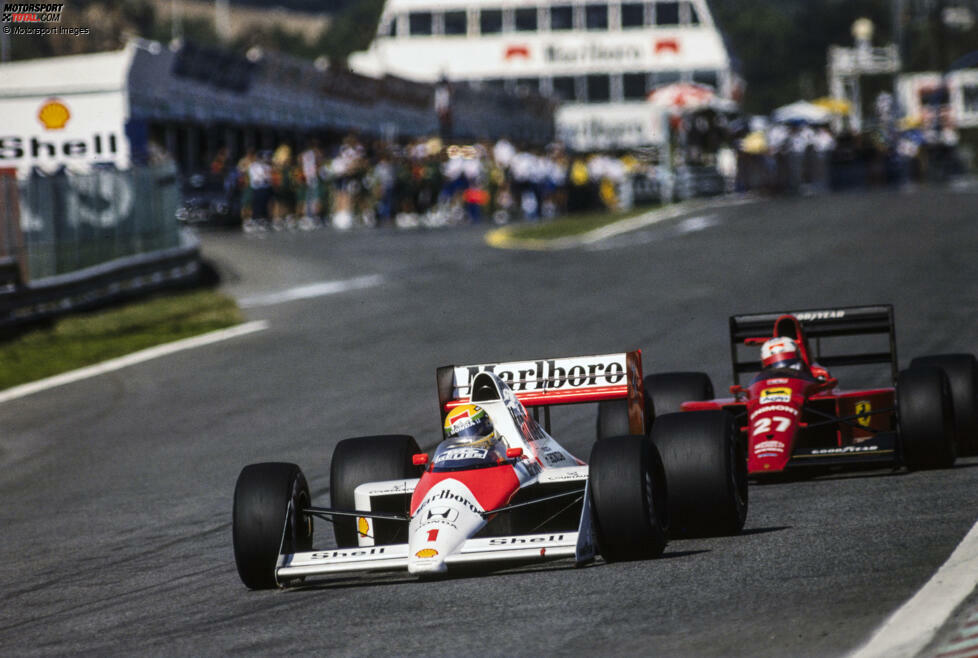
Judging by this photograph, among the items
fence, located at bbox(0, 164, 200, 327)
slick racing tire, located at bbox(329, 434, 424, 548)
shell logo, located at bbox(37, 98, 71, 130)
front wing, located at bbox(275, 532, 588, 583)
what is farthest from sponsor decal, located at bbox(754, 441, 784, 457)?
shell logo, located at bbox(37, 98, 71, 130)

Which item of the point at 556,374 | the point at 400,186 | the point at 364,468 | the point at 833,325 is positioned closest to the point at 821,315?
the point at 833,325

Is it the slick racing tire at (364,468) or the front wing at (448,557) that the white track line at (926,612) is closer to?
the front wing at (448,557)

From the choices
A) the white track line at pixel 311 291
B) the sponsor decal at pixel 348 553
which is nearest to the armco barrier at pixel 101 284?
the white track line at pixel 311 291

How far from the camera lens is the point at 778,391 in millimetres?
9914

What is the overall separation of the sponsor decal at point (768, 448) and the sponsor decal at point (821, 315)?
4.69ft

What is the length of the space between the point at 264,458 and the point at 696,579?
6128 millimetres

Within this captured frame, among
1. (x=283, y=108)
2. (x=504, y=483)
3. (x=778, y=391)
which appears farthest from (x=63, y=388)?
(x=283, y=108)

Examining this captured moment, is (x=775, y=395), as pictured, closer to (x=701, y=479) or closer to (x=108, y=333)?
(x=701, y=479)

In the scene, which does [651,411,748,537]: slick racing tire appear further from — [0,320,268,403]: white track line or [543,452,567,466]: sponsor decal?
[0,320,268,403]: white track line

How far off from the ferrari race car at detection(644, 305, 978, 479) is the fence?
425 inches

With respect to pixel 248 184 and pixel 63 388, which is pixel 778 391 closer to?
pixel 63 388

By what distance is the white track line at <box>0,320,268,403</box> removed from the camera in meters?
16.6

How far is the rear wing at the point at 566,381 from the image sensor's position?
8859mm

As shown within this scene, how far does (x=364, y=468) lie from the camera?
324 inches
